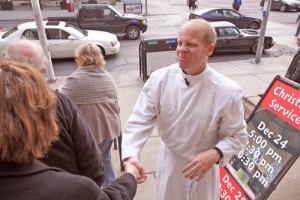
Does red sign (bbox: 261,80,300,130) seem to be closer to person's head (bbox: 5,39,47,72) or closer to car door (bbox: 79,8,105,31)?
person's head (bbox: 5,39,47,72)

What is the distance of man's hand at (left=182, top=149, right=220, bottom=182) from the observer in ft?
6.40

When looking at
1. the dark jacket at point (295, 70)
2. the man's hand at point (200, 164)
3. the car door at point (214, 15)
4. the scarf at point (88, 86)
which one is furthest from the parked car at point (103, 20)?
the man's hand at point (200, 164)

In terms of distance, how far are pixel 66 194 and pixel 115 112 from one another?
2.14 meters

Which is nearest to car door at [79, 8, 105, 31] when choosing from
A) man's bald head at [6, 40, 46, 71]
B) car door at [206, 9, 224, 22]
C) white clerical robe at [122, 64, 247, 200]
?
car door at [206, 9, 224, 22]

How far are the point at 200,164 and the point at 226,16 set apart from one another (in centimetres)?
1358

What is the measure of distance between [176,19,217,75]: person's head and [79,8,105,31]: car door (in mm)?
11387

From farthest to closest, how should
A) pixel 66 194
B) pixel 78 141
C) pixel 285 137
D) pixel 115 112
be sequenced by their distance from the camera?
pixel 115 112, pixel 285 137, pixel 78 141, pixel 66 194

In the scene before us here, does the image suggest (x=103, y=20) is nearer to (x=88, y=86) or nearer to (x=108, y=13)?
(x=108, y=13)

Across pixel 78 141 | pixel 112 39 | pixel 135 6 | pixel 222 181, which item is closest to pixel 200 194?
pixel 222 181

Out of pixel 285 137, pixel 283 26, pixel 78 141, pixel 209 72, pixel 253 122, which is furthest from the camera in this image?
pixel 283 26

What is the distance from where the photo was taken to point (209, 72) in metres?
2.21

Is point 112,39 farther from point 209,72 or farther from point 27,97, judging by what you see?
point 27,97

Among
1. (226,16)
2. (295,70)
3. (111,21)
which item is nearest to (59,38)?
(111,21)

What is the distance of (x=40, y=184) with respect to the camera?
44.4 inches
